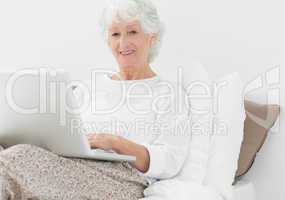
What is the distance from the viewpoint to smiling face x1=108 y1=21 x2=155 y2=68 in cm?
215

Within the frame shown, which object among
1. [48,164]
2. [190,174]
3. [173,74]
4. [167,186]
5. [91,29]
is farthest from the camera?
[91,29]

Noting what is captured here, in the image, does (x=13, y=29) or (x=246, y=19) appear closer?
(x=246, y=19)

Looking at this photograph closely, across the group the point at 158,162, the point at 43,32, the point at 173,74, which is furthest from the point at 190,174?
the point at 43,32

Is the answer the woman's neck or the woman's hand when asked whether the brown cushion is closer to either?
the woman's neck

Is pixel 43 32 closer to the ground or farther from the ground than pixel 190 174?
farther from the ground

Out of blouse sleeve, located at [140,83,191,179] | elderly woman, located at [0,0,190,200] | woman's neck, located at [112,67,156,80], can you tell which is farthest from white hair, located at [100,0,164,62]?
blouse sleeve, located at [140,83,191,179]

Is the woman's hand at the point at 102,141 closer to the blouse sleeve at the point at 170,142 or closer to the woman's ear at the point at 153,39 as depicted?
the blouse sleeve at the point at 170,142

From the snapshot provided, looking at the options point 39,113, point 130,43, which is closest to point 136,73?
point 130,43

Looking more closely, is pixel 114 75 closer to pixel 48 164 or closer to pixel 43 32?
pixel 43 32

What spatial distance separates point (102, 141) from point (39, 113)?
0.38 m

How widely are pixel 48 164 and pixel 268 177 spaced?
1.08 meters

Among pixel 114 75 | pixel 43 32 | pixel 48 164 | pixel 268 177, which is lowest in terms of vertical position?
pixel 268 177

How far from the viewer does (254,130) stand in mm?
2113

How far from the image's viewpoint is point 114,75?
2.25 m
